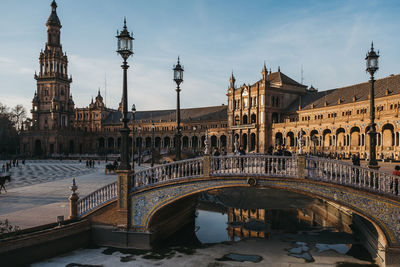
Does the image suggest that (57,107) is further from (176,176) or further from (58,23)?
(176,176)

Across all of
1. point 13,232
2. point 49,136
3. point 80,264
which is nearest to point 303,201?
point 80,264

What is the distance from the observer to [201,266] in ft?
37.3

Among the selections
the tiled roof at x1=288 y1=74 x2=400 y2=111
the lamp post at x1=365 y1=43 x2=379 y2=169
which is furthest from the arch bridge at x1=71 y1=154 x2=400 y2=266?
the tiled roof at x1=288 y1=74 x2=400 y2=111

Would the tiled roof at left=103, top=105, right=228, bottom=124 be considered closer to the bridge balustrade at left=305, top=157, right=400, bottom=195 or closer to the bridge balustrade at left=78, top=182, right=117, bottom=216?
the bridge balustrade at left=78, top=182, right=117, bottom=216

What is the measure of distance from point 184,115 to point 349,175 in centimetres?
8895

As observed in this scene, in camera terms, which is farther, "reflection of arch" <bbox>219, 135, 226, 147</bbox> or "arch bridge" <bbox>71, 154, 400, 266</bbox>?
"reflection of arch" <bbox>219, 135, 226, 147</bbox>

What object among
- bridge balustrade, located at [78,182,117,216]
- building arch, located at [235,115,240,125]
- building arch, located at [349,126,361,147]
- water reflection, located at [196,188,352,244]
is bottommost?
water reflection, located at [196,188,352,244]

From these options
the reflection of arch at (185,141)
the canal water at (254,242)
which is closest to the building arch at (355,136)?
the canal water at (254,242)

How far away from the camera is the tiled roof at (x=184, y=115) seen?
92.2m

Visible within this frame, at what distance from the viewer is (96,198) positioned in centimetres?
1359

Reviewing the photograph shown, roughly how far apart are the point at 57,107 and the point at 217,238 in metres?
92.9

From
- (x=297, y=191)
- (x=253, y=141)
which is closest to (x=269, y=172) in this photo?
(x=297, y=191)

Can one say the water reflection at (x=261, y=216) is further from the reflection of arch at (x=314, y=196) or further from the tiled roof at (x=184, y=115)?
the tiled roof at (x=184, y=115)

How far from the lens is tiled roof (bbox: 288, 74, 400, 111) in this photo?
52391 millimetres
